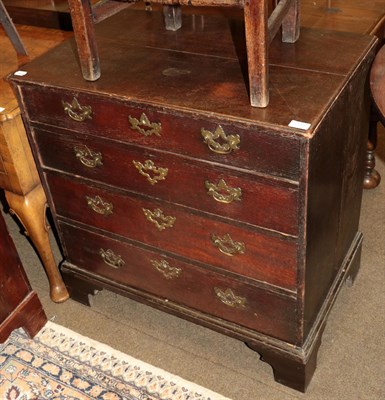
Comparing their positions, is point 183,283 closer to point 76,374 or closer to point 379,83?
point 76,374

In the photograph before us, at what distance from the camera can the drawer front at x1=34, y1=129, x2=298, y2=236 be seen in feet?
4.98

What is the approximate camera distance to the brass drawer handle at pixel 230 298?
5.92 ft

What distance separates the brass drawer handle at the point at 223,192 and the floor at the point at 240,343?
699mm

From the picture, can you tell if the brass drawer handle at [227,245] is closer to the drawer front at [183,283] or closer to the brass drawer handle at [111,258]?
the drawer front at [183,283]

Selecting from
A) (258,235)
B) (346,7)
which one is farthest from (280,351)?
(346,7)

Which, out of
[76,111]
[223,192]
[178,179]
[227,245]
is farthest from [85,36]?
[227,245]

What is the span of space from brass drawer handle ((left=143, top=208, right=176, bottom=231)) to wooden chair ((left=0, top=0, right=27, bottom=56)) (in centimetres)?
87

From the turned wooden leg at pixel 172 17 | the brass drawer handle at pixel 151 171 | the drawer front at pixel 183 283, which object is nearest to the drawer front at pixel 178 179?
the brass drawer handle at pixel 151 171

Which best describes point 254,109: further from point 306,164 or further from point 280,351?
point 280,351

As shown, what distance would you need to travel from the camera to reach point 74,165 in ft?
6.09

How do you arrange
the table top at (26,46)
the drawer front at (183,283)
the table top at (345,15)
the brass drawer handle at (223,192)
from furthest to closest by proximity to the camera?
the table top at (345,15)
the table top at (26,46)
the drawer front at (183,283)
the brass drawer handle at (223,192)

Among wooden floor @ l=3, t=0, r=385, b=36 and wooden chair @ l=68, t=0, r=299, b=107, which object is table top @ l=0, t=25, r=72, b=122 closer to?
wooden floor @ l=3, t=0, r=385, b=36

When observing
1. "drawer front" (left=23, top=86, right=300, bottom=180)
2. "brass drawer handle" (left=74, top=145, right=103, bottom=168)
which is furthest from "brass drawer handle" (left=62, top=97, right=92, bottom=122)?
"brass drawer handle" (left=74, top=145, right=103, bottom=168)

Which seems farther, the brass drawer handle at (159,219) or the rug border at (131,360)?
the rug border at (131,360)
